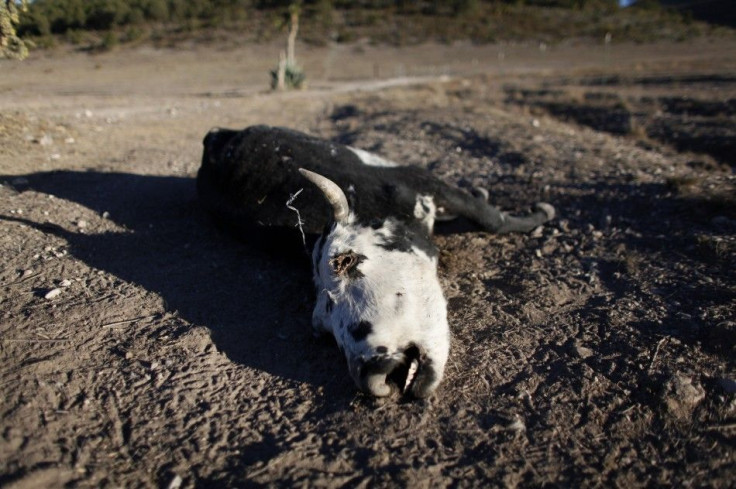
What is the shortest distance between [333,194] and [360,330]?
924 mm

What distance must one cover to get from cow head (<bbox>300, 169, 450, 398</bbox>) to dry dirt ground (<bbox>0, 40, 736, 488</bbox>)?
207 millimetres

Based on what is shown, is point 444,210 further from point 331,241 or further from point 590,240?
point 590,240

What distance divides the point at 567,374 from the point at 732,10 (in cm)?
3152

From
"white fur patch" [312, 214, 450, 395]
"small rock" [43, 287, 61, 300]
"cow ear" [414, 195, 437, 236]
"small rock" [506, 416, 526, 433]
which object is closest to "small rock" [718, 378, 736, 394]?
"small rock" [506, 416, 526, 433]

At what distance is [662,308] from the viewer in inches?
110

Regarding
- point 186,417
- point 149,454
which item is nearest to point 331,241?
point 186,417

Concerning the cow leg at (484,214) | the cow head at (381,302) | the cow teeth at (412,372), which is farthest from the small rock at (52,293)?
the cow leg at (484,214)

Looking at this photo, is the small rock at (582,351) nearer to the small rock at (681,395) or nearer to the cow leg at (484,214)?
the small rock at (681,395)

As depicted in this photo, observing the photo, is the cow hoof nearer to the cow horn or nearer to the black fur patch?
the black fur patch

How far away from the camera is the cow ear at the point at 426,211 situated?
3243mm

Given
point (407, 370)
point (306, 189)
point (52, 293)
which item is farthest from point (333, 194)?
point (52, 293)

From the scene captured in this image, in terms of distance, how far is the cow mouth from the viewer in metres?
2.15

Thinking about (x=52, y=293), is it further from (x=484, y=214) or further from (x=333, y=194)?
(x=484, y=214)

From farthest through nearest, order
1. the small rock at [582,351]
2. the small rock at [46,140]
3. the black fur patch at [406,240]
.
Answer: the small rock at [46,140], the black fur patch at [406,240], the small rock at [582,351]
